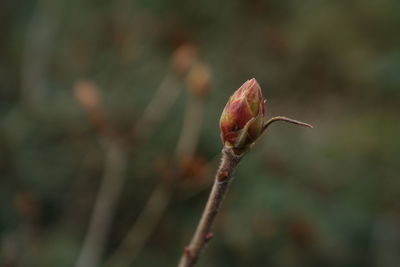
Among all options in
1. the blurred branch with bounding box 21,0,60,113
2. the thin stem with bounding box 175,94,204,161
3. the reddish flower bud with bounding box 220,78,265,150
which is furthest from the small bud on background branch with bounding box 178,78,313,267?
the blurred branch with bounding box 21,0,60,113

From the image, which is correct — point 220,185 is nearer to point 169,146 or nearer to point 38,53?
point 169,146

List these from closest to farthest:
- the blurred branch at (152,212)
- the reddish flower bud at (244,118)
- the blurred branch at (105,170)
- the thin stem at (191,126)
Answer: the reddish flower bud at (244,118), the blurred branch at (105,170), the blurred branch at (152,212), the thin stem at (191,126)

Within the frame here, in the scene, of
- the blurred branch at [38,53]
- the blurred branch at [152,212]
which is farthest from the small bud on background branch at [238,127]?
the blurred branch at [38,53]

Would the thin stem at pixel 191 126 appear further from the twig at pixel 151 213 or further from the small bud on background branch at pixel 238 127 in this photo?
the small bud on background branch at pixel 238 127

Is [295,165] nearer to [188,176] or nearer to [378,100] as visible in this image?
[378,100]

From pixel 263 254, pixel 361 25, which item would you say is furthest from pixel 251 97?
pixel 361 25

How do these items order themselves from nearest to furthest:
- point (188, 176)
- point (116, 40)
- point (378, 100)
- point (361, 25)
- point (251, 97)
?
point (251, 97) < point (188, 176) < point (116, 40) < point (378, 100) < point (361, 25)

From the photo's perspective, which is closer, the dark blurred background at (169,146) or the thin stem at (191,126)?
the dark blurred background at (169,146)
